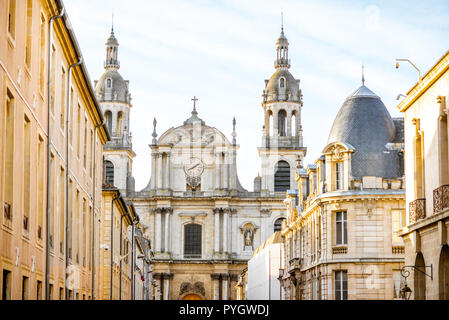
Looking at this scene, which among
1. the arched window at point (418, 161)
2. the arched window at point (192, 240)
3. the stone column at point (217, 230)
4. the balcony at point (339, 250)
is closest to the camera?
the arched window at point (418, 161)

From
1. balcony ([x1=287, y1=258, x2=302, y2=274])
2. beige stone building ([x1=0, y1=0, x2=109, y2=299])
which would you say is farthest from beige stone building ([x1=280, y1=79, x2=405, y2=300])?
beige stone building ([x1=0, y1=0, x2=109, y2=299])

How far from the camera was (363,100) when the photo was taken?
46156mm

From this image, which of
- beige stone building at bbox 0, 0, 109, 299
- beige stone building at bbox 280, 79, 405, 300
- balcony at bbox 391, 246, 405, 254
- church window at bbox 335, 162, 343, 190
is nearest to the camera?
beige stone building at bbox 0, 0, 109, 299

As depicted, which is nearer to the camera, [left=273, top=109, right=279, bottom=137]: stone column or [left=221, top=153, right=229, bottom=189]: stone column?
[left=221, top=153, right=229, bottom=189]: stone column

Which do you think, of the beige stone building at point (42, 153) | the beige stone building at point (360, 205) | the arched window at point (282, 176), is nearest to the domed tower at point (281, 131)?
the arched window at point (282, 176)

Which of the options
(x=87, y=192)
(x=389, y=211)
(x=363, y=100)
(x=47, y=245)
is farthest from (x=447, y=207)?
(x=363, y=100)

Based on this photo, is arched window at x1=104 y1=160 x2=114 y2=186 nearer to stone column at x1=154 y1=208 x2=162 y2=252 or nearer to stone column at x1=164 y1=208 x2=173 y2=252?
stone column at x1=154 y1=208 x2=162 y2=252

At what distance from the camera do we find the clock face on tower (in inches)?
3652

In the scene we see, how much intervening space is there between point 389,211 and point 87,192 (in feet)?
54.9

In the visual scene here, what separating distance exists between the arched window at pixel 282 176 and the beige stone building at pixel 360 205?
42.4m

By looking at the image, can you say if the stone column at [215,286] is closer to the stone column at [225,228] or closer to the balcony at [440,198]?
the stone column at [225,228]

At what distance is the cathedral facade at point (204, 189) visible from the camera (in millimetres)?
91125

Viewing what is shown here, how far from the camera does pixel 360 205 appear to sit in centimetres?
4394
